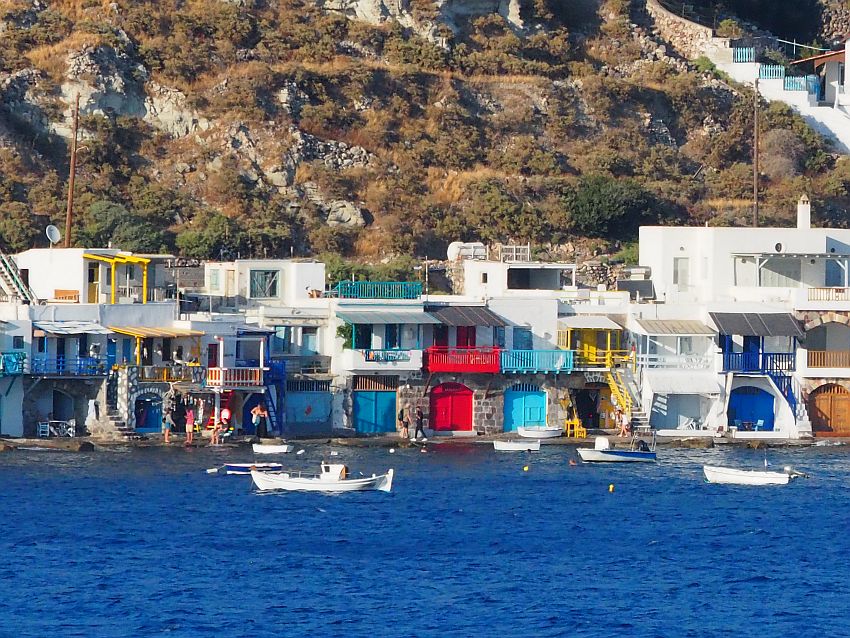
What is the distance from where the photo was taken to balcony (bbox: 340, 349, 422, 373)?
90.3 m

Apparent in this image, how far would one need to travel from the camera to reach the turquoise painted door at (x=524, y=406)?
303ft

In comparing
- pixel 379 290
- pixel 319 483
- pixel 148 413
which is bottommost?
pixel 319 483

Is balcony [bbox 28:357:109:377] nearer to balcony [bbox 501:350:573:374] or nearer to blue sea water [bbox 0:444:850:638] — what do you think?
blue sea water [bbox 0:444:850:638]

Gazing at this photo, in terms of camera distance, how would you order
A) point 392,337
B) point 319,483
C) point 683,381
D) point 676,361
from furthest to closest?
point 676,361 < point 683,381 < point 392,337 < point 319,483

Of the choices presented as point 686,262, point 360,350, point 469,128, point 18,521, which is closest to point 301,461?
point 360,350

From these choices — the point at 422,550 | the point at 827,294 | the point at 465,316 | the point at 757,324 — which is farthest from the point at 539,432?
the point at 422,550

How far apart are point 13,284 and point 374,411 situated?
15.8 metres

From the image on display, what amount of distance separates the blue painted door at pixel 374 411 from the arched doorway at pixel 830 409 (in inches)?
714

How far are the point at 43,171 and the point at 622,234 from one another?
31.2 meters

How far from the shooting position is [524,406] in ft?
304

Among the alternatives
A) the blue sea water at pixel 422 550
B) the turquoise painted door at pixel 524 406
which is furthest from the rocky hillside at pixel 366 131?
the blue sea water at pixel 422 550

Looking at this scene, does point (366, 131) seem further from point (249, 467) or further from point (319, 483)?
point (319, 483)

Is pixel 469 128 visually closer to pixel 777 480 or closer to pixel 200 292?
pixel 200 292

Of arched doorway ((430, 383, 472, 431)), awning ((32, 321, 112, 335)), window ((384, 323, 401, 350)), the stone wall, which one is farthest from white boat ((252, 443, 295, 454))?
the stone wall
